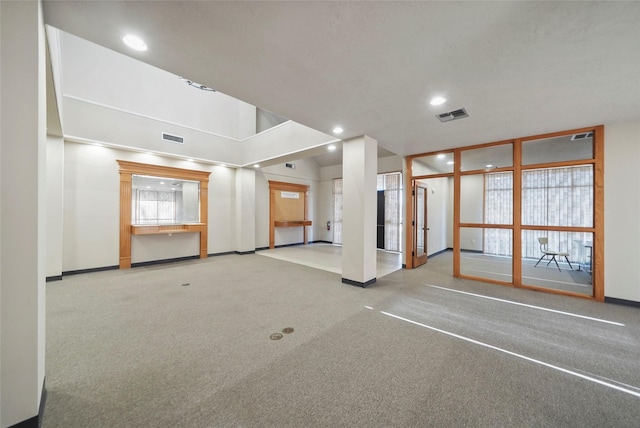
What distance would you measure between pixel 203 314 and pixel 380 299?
98.5 inches

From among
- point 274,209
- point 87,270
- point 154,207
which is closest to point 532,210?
point 274,209

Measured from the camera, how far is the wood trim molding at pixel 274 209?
844 cm

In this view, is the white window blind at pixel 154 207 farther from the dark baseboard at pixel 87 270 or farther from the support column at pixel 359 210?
the support column at pixel 359 210

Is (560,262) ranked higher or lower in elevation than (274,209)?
lower

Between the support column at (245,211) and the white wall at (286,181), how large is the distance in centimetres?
56

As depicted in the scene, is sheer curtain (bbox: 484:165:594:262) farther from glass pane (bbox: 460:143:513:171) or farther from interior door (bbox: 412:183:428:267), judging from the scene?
interior door (bbox: 412:183:428:267)

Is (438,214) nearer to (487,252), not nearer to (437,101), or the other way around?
(487,252)

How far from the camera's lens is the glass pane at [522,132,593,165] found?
455 cm

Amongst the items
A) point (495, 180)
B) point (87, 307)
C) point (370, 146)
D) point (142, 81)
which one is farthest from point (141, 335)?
point (495, 180)

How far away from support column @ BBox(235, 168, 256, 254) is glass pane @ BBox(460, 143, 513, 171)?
5.92 metres

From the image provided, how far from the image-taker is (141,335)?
2.50 meters

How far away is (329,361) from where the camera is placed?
6.82 ft

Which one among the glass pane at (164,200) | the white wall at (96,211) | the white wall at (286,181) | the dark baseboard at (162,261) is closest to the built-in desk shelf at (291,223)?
the white wall at (286,181)

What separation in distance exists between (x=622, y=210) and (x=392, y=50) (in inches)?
170
